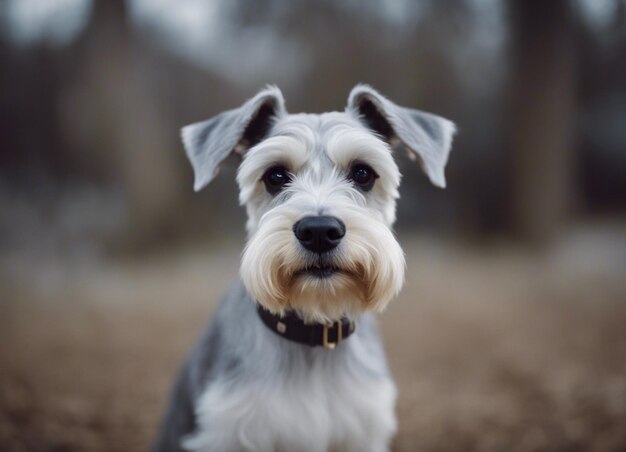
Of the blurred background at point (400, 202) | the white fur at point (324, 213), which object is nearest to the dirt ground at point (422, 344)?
the blurred background at point (400, 202)

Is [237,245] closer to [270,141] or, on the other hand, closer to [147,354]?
[147,354]

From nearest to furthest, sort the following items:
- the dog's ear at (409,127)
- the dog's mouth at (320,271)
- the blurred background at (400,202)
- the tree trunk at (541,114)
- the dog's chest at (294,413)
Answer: the dog's mouth at (320,271) < the dog's chest at (294,413) < the dog's ear at (409,127) < the blurred background at (400,202) < the tree trunk at (541,114)

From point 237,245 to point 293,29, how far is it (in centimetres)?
505

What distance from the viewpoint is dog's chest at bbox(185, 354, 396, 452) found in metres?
3.24

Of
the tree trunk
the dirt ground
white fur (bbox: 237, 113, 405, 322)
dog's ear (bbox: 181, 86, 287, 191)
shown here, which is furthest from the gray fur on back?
the tree trunk

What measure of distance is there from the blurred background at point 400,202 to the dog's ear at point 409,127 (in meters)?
4.01

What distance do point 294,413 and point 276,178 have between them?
1484 mm

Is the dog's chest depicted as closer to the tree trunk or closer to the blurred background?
the blurred background

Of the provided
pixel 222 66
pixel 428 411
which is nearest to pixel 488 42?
pixel 222 66

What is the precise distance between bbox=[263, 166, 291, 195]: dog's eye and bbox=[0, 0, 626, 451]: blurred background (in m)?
4.30

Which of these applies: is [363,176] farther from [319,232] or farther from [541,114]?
[541,114]

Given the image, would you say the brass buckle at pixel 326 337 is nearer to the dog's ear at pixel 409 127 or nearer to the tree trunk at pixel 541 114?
the dog's ear at pixel 409 127

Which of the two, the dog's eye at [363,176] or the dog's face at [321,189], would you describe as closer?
the dog's face at [321,189]

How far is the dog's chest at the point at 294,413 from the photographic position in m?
3.24
